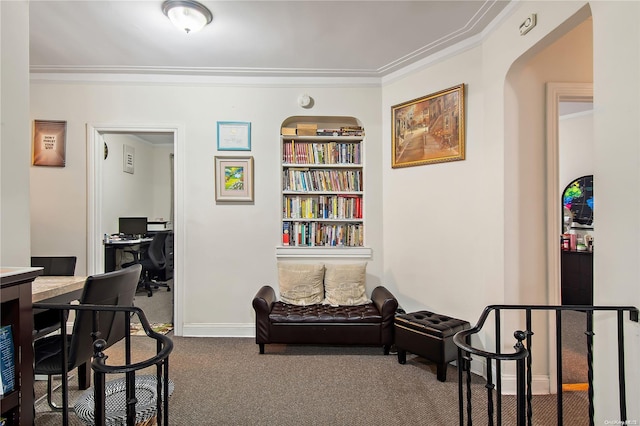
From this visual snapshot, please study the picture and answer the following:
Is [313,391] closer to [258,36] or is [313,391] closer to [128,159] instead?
[258,36]

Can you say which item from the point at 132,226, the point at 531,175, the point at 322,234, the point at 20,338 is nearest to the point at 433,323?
the point at 531,175

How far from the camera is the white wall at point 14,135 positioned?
1626mm

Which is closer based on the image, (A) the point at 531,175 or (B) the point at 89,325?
(B) the point at 89,325

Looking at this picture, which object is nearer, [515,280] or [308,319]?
[515,280]

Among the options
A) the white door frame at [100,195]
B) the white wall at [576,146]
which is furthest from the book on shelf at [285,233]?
the white wall at [576,146]

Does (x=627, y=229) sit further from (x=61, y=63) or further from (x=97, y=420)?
(x=61, y=63)

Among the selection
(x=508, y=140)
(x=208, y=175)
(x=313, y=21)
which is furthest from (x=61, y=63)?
(x=508, y=140)

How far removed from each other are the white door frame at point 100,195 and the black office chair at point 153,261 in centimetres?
185

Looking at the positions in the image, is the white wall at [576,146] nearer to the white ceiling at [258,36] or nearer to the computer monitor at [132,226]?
the white ceiling at [258,36]

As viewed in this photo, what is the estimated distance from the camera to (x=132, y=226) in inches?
230

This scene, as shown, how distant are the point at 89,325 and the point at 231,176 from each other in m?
2.03

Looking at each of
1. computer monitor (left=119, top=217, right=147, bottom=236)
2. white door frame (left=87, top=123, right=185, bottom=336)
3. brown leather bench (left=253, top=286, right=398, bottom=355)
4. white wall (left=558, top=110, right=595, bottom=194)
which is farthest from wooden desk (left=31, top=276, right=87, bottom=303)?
white wall (left=558, top=110, right=595, bottom=194)

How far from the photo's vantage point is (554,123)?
252cm

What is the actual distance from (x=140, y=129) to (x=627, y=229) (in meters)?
4.12
